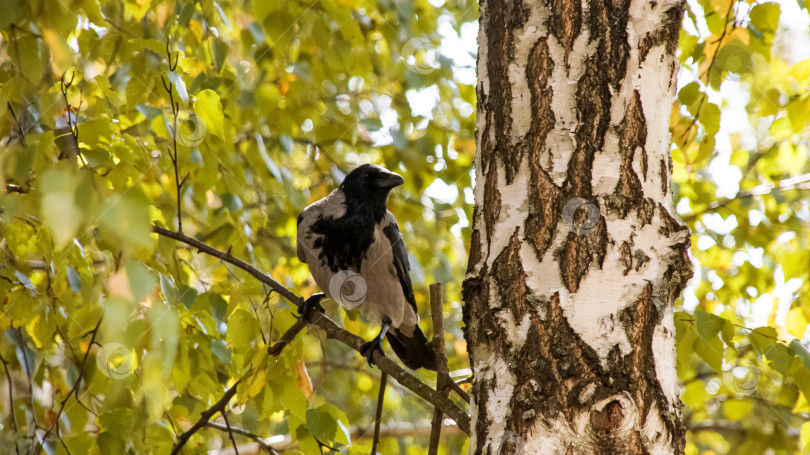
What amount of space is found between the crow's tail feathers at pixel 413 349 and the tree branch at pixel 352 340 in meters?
1.33

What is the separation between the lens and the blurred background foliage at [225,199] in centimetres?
135

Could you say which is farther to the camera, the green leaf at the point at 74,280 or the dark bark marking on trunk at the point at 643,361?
the green leaf at the point at 74,280

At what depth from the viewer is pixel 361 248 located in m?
3.17

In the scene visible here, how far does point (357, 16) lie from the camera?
3.26 m

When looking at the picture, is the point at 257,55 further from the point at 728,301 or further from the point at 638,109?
the point at 728,301

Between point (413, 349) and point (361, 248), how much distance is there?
2.35 ft

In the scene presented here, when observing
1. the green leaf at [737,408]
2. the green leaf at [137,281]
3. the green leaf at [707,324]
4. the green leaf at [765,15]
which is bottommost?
the green leaf at [737,408]

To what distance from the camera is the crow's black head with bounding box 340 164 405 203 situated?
322 centimetres

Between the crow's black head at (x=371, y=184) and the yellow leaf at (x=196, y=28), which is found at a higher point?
the yellow leaf at (x=196, y=28)

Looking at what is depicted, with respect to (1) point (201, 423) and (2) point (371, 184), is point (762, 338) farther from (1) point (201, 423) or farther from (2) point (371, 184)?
(2) point (371, 184)

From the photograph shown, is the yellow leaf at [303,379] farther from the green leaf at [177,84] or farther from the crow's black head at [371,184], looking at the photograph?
the crow's black head at [371,184]

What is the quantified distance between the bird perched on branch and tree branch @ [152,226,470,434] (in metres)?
0.86

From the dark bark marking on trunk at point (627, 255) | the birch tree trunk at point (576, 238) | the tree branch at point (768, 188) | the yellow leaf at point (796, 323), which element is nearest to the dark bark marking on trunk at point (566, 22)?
the birch tree trunk at point (576, 238)

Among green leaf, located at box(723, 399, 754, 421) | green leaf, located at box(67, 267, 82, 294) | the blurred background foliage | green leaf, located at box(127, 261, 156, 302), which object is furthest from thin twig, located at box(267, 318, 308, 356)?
green leaf, located at box(723, 399, 754, 421)
